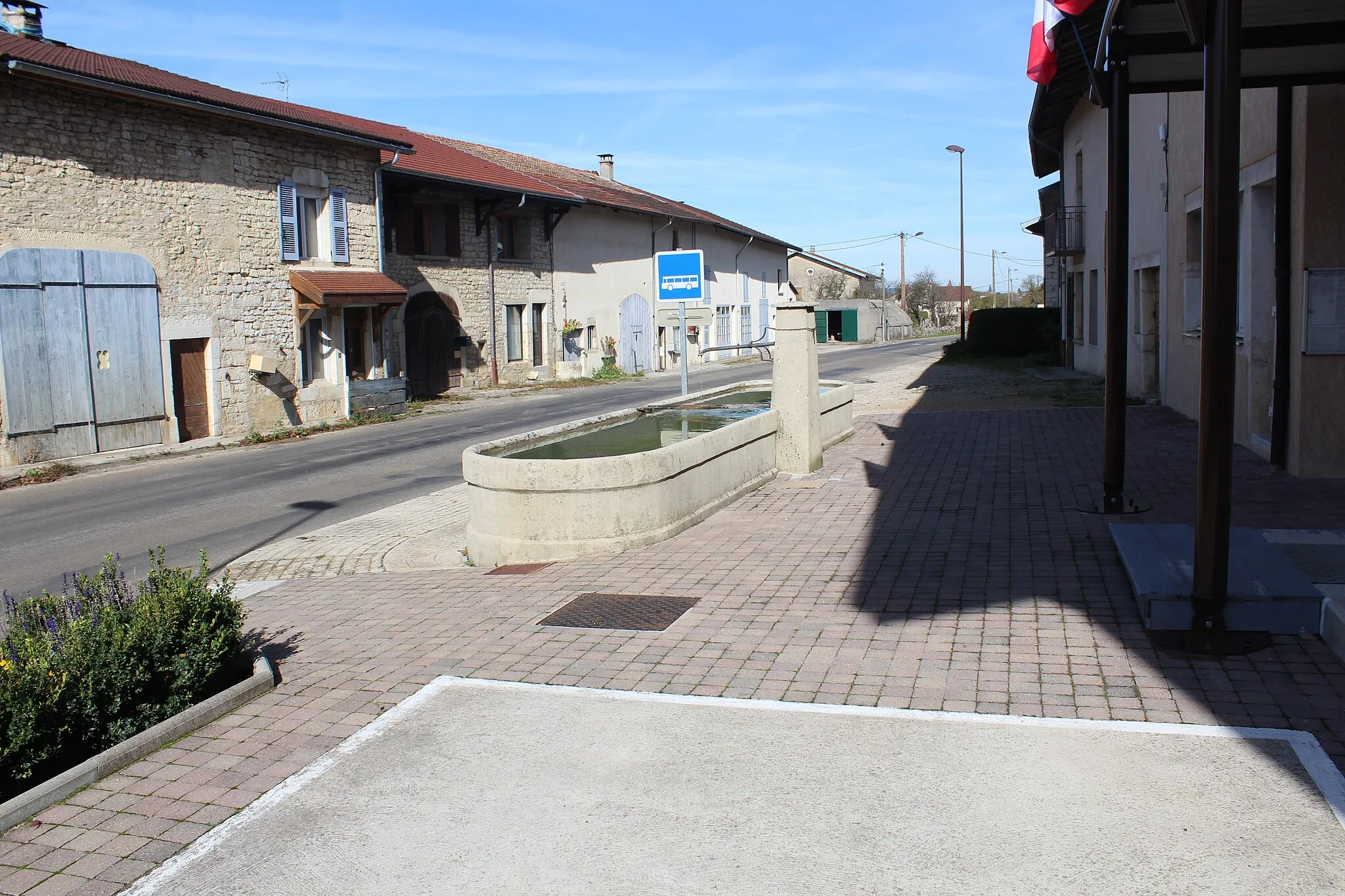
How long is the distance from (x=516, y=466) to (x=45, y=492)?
918 cm

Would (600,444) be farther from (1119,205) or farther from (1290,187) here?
(1290,187)

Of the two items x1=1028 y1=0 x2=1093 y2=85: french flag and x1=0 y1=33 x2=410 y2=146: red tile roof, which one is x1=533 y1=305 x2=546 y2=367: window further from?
x1=1028 y1=0 x2=1093 y2=85: french flag

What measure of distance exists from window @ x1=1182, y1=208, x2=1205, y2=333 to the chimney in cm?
1900

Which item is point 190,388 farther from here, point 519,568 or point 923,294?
point 923,294

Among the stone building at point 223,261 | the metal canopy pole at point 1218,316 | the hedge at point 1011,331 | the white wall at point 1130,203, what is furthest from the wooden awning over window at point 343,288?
the hedge at point 1011,331

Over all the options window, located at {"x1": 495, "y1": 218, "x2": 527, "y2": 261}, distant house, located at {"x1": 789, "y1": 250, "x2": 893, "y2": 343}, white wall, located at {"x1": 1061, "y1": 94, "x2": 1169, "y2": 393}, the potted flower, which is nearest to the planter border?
white wall, located at {"x1": 1061, "y1": 94, "x2": 1169, "y2": 393}

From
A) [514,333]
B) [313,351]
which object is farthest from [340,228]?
[514,333]

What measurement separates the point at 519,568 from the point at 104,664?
3.55 m

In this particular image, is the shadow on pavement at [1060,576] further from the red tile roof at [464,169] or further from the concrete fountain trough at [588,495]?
the red tile roof at [464,169]

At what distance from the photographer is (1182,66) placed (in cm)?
871

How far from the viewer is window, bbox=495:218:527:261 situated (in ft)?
97.7

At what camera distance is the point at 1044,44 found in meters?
8.20

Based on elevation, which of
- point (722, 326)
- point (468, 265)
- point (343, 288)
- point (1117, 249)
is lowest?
point (1117, 249)

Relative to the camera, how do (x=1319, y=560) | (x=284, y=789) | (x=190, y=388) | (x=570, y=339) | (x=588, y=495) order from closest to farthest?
(x=284, y=789) → (x=1319, y=560) → (x=588, y=495) → (x=190, y=388) → (x=570, y=339)
